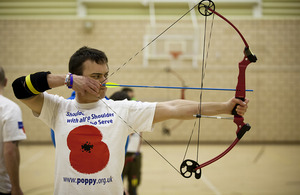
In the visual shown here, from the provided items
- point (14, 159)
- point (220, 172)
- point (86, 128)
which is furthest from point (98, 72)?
point (220, 172)

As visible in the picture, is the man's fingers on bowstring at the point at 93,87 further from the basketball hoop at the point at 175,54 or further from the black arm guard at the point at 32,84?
the basketball hoop at the point at 175,54

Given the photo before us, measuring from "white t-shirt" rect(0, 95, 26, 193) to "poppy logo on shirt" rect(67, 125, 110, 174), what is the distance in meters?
0.72

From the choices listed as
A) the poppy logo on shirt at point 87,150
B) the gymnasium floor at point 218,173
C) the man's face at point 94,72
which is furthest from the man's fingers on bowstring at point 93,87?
the gymnasium floor at point 218,173

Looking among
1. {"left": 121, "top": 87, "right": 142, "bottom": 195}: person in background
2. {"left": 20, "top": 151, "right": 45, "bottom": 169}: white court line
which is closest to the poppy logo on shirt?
{"left": 121, "top": 87, "right": 142, "bottom": 195}: person in background

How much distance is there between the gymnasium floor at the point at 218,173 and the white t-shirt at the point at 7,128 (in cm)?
141

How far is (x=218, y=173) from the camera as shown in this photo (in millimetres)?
5285

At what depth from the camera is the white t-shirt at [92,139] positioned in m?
1.35

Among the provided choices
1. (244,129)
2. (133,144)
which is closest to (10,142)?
(244,129)

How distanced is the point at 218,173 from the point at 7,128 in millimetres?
4157

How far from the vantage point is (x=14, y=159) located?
6.23 ft

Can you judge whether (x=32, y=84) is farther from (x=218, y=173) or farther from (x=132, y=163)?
(x=218, y=173)

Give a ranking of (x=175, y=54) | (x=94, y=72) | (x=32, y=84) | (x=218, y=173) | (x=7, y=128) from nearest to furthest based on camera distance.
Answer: (x=32, y=84) → (x=94, y=72) → (x=7, y=128) → (x=218, y=173) → (x=175, y=54)

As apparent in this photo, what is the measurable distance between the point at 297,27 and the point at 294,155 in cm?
313

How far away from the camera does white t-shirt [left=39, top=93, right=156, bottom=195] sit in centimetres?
135
